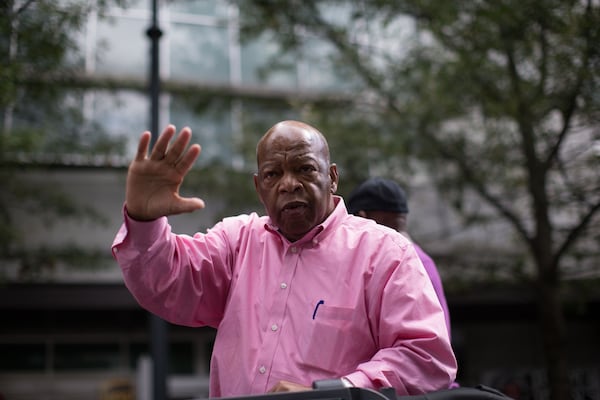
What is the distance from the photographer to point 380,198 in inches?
Answer: 147

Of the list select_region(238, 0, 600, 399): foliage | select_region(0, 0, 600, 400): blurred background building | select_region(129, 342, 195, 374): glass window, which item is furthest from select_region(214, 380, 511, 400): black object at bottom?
select_region(129, 342, 195, 374): glass window

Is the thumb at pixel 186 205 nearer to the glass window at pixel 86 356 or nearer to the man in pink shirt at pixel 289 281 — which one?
the man in pink shirt at pixel 289 281

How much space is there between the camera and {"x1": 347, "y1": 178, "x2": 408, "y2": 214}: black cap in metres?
3.74

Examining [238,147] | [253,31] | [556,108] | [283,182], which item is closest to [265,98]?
[238,147]

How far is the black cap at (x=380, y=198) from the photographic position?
374 cm

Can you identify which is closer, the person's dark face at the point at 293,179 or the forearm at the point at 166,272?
the forearm at the point at 166,272

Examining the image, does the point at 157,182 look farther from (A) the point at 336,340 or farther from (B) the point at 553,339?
(B) the point at 553,339

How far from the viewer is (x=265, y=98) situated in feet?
43.0

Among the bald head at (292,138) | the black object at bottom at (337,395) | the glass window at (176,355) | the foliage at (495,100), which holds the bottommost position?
the glass window at (176,355)

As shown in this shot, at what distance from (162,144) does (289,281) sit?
0.54 meters

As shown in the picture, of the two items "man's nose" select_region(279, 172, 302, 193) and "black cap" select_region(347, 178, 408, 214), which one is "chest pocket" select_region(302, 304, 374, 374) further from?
"black cap" select_region(347, 178, 408, 214)

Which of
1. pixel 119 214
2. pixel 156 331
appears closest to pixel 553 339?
pixel 156 331

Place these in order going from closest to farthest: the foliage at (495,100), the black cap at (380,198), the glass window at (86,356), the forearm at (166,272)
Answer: the forearm at (166,272)
the black cap at (380,198)
the foliage at (495,100)
the glass window at (86,356)

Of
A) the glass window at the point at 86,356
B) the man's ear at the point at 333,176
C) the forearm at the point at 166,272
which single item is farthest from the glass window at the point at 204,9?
the forearm at the point at 166,272
